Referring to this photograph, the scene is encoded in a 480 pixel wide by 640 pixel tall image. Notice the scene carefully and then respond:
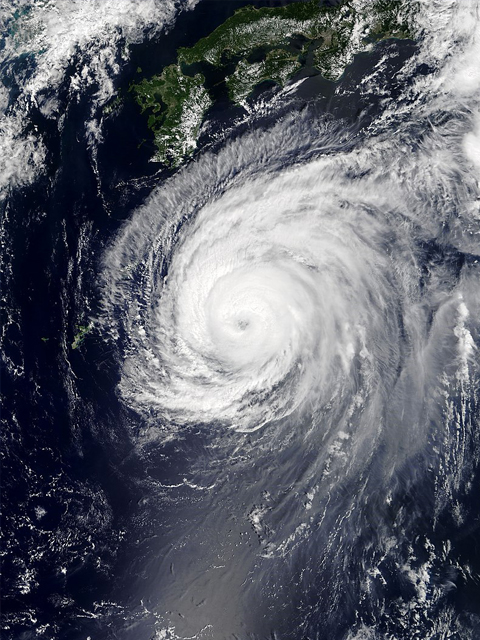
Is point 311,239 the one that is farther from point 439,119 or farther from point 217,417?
point 217,417

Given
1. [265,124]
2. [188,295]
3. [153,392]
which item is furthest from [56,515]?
[265,124]

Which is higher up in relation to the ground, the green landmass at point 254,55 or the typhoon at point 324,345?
the green landmass at point 254,55

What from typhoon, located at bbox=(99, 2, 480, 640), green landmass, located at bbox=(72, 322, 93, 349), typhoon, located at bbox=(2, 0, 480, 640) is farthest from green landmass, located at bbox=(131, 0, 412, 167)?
green landmass, located at bbox=(72, 322, 93, 349)

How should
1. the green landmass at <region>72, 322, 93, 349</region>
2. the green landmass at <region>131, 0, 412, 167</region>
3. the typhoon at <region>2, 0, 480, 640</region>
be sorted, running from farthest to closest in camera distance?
the green landmass at <region>72, 322, 93, 349</region> < the green landmass at <region>131, 0, 412, 167</region> < the typhoon at <region>2, 0, 480, 640</region>

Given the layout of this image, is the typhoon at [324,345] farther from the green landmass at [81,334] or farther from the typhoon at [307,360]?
the green landmass at [81,334]

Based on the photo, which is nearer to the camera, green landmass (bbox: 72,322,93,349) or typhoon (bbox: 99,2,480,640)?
typhoon (bbox: 99,2,480,640)

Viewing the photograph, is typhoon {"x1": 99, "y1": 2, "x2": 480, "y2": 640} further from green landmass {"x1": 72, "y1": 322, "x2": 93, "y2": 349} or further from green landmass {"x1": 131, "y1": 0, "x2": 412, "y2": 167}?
green landmass {"x1": 131, "y1": 0, "x2": 412, "y2": 167}

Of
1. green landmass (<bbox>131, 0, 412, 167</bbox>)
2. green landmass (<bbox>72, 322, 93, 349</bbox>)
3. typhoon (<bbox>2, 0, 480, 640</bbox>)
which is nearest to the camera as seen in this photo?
typhoon (<bbox>2, 0, 480, 640</bbox>)

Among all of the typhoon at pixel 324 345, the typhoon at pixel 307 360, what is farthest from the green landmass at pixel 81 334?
the typhoon at pixel 324 345
